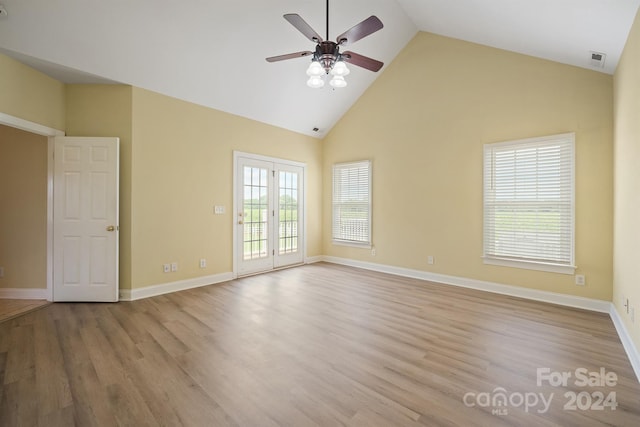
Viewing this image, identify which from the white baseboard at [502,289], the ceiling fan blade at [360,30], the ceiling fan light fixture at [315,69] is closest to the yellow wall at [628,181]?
the white baseboard at [502,289]

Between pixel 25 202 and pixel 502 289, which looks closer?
pixel 25 202

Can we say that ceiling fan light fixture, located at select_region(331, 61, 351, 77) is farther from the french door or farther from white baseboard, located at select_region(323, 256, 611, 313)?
white baseboard, located at select_region(323, 256, 611, 313)

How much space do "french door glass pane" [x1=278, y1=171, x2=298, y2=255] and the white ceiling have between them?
1.63 m

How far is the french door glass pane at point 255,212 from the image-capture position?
5.36 m

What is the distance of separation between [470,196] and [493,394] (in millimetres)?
3220

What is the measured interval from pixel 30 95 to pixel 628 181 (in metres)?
6.60

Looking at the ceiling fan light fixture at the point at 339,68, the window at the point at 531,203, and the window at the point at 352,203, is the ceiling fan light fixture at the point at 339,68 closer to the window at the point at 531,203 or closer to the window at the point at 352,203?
the window at the point at 531,203

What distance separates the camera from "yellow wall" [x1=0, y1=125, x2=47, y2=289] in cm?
398

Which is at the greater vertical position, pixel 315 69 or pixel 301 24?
pixel 301 24

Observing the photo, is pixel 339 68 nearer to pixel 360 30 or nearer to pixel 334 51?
pixel 334 51

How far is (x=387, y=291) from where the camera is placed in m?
4.37

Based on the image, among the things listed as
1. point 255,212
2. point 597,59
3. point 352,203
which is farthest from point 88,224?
point 597,59

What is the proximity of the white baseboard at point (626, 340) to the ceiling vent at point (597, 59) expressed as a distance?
9.25ft

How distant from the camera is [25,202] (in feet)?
13.1
